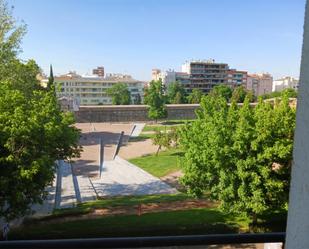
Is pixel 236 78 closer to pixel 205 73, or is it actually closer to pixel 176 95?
pixel 205 73

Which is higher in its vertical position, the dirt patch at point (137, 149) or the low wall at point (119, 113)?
the low wall at point (119, 113)

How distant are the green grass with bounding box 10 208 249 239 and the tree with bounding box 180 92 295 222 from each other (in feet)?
5.89

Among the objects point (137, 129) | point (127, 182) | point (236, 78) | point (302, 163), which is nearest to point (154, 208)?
point (127, 182)

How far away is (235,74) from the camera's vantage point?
81.4 metres

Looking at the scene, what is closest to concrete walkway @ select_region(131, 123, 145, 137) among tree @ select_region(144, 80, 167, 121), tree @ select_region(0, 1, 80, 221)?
tree @ select_region(144, 80, 167, 121)

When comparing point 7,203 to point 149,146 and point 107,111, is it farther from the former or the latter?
point 107,111

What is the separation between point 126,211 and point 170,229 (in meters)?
2.65

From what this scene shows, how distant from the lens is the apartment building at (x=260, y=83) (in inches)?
3413

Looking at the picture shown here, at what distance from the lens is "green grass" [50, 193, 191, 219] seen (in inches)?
615

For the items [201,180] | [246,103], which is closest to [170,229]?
[201,180]

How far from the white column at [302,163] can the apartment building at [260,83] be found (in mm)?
87666

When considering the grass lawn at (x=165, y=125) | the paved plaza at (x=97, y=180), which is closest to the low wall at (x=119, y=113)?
the grass lawn at (x=165, y=125)

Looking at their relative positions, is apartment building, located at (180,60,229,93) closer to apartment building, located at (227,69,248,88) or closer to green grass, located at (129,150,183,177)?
apartment building, located at (227,69,248,88)

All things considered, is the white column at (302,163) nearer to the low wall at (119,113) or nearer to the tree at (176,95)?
the low wall at (119,113)
